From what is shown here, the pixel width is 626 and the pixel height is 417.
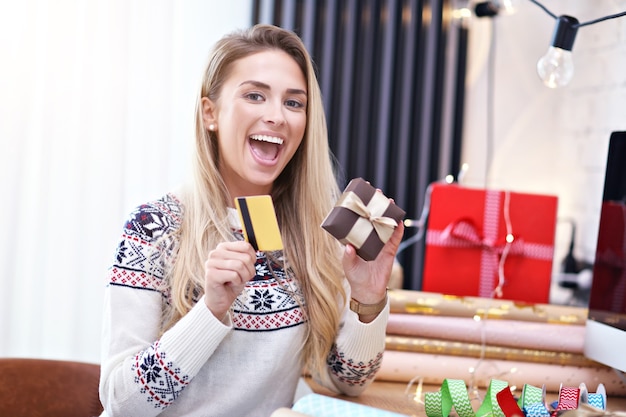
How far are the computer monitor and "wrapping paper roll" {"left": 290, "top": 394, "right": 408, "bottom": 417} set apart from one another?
1.76 feet

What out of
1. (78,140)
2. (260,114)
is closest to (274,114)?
(260,114)

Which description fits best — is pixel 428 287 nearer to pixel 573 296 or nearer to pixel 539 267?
pixel 539 267

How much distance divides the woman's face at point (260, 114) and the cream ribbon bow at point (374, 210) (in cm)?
29

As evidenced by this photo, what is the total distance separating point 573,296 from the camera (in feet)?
7.47

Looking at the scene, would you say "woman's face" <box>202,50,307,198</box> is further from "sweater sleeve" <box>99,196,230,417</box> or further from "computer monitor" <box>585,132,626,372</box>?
"computer monitor" <box>585,132,626,372</box>

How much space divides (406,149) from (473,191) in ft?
4.28

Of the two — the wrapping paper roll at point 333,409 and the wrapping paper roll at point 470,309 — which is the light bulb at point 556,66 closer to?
the wrapping paper roll at point 470,309

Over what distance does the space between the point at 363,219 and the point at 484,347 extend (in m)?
0.50

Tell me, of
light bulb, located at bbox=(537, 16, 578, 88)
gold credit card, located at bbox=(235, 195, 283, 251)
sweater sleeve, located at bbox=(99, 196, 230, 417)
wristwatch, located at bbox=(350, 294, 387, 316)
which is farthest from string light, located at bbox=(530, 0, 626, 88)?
sweater sleeve, located at bbox=(99, 196, 230, 417)

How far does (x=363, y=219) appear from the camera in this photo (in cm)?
107

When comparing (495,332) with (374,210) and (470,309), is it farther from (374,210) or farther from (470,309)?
(374,210)

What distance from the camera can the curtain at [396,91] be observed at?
2891 mm

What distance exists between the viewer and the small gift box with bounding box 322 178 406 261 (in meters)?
1.05

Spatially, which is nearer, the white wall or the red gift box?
the red gift box
